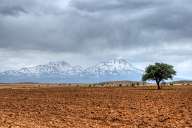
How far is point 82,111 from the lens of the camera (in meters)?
44.9

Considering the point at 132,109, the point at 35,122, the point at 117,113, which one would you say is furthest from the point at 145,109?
the point at 35,122

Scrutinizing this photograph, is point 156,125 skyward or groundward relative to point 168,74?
groundward

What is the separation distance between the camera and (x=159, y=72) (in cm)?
13275

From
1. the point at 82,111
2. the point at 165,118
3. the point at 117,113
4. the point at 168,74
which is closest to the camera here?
the point at 165,118

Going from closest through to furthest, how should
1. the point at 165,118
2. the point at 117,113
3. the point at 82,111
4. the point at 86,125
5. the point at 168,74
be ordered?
the point at 86,125 < the point at 165,118 < the point at 117,113 < the point at 82,111 < the point at 168,74

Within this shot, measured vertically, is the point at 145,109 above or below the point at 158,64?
below

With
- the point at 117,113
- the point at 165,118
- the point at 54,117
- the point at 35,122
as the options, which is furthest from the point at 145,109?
the point at 35,122

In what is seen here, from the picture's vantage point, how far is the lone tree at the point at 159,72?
133 meters

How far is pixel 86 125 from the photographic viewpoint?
109 feet

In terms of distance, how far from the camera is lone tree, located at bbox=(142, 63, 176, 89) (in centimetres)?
13275

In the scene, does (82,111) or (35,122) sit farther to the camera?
(82,111)

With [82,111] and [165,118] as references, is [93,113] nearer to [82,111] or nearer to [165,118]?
[82,111]

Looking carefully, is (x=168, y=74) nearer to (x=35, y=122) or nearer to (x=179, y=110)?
(x=179, y=110)

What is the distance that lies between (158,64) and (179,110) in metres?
92.6
